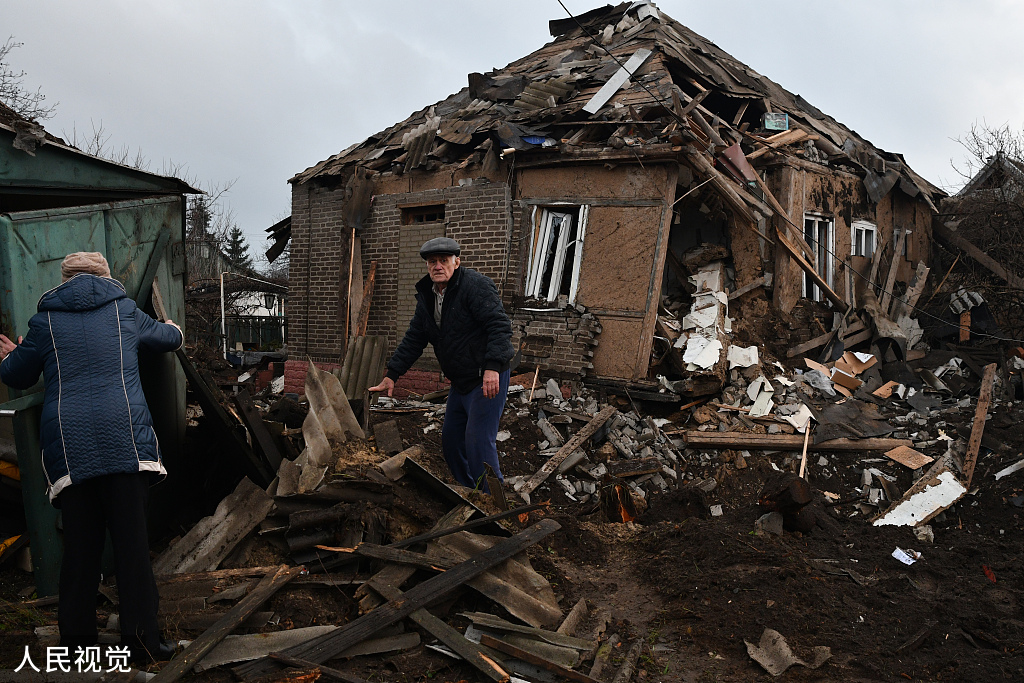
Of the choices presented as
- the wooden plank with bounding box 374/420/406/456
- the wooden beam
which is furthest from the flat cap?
the wooden beam

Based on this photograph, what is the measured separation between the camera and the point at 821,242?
1097 centimetres

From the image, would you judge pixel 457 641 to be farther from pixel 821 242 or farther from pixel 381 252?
pixel 821 242

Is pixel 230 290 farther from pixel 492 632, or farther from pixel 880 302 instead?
pixel 492 632

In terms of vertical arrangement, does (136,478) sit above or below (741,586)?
above

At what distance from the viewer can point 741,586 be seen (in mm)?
3975

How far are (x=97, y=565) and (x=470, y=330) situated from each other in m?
2.42

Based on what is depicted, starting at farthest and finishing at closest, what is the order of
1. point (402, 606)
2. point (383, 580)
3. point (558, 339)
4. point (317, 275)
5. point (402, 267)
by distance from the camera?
1. point (317, 275)
2. point (402, 267)
3. point (558, 339)
4. point (383, 580)
5. point (402, 606)

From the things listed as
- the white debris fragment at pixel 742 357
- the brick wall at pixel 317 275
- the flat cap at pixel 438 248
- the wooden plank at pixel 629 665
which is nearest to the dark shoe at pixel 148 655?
the wooden plank at pixel 629 665

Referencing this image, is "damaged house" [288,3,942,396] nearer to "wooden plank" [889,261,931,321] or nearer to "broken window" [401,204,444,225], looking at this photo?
"broken window" [401,204,444,225]

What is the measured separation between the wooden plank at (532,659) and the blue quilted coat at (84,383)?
1716 millimetres

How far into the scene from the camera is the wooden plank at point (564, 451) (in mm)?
6519

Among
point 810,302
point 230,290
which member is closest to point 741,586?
point 810,302

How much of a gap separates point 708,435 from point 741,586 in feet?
12.8

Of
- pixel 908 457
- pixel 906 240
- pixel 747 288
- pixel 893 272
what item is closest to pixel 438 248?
pixel 908 457
